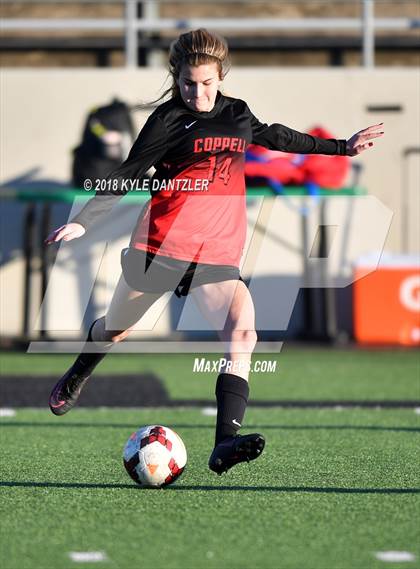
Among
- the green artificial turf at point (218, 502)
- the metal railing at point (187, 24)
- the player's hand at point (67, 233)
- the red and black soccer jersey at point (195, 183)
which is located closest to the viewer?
the green artificial turf at point (218, 502)

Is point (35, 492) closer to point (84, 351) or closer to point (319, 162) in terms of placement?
point (84, 351)

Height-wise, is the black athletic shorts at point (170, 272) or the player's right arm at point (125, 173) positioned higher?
the player's right arm at point (125, 173)

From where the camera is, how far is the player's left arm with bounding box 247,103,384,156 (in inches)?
219

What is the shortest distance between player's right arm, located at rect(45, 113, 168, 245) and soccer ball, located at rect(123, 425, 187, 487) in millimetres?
902

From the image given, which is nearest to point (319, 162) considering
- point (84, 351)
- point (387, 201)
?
point (387, 201)

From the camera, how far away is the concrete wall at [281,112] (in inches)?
514

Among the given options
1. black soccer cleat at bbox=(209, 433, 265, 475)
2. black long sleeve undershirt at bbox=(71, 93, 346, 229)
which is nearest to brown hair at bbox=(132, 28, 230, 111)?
black long sleeve undershirt at bbox=(71, 93, 346, 229)

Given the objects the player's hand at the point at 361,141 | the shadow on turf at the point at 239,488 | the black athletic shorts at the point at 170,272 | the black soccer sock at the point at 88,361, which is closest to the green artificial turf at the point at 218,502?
the shadow on turf at the point at 239,488

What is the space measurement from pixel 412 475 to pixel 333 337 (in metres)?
6.99

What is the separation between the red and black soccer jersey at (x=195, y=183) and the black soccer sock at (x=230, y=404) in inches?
19.9

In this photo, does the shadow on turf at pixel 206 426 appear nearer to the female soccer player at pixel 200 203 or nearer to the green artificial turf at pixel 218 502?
the green artificial turf at pixel 218 502

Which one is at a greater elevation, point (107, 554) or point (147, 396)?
point (107, 554)

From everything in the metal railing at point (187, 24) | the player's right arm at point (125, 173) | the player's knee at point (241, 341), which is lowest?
the player's knee at point (241, 341)

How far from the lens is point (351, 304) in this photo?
13.2 metres
